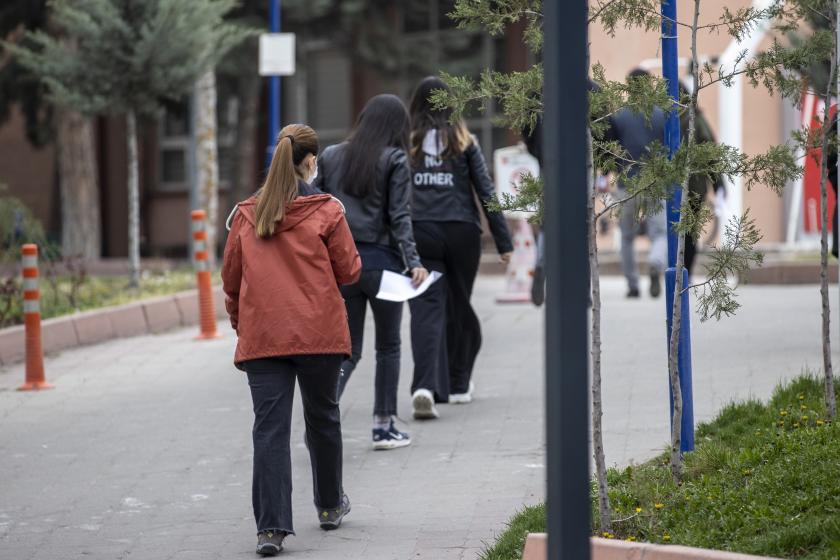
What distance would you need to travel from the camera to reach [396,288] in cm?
782

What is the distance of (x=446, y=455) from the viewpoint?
7.80 meters

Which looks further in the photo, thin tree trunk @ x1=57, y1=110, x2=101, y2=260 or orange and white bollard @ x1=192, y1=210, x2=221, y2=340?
thin tree trunk @ x1=57, y1=110, x2=101, y2=260

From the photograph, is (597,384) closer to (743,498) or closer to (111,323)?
(743,498)

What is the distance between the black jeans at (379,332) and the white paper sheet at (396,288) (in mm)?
35

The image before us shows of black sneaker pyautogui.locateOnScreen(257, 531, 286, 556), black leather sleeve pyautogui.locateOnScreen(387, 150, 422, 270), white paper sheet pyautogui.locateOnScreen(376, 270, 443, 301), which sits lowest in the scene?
black sneaker pyautogui.locateOnScreen(257, 531, 286, 556)

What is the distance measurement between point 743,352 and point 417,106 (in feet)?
10.4

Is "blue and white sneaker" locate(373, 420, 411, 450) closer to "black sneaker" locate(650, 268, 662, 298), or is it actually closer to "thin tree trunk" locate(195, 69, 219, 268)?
"black sneaker" locate(650, 268, 662, 298)

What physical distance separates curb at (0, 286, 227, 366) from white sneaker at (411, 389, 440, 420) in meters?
4.24

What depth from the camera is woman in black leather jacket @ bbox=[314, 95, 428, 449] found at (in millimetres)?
7828

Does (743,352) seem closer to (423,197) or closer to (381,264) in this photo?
(423,197)

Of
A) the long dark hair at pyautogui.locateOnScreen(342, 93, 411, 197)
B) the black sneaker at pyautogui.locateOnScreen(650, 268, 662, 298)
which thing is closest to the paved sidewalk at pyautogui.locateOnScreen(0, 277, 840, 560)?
the long dark hair at pyautogui.locateOnScreen(342, 93, 411, 197)

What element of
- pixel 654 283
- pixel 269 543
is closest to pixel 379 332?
pixel 269 543

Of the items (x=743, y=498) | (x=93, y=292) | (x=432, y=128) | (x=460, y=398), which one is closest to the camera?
(x=743, y=498)

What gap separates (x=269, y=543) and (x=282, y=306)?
0.93 m
